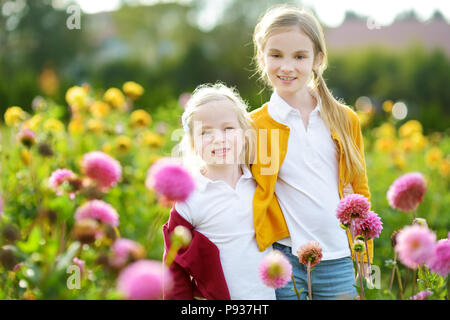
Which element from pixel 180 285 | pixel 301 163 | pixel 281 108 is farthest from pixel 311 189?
pixel 180 285

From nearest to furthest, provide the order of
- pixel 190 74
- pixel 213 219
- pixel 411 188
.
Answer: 1. pixel 411 188
2. pixel 213 219
3. pixel 190 74

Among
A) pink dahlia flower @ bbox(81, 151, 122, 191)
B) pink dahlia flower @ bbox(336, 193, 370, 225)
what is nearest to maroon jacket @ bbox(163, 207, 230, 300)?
pink dahlia flower @ bbox(81, 151, 122, 191)

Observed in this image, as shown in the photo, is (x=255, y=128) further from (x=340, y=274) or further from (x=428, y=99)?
(x=428, y=99)

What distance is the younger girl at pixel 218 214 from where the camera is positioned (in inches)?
65.4

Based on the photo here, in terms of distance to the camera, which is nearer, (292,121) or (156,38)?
(292,121)

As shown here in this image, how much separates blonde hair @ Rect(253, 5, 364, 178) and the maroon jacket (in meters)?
0.64

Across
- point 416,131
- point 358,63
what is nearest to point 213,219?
point 416,131

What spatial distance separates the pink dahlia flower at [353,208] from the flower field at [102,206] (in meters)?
0.18

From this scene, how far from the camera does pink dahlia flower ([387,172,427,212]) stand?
1437 millimetres

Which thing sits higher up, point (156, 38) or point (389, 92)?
point (156, 38)

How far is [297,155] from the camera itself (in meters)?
1.90

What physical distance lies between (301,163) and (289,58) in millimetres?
394

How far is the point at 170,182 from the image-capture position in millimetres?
1152

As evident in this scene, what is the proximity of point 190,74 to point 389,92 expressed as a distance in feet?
19.1
